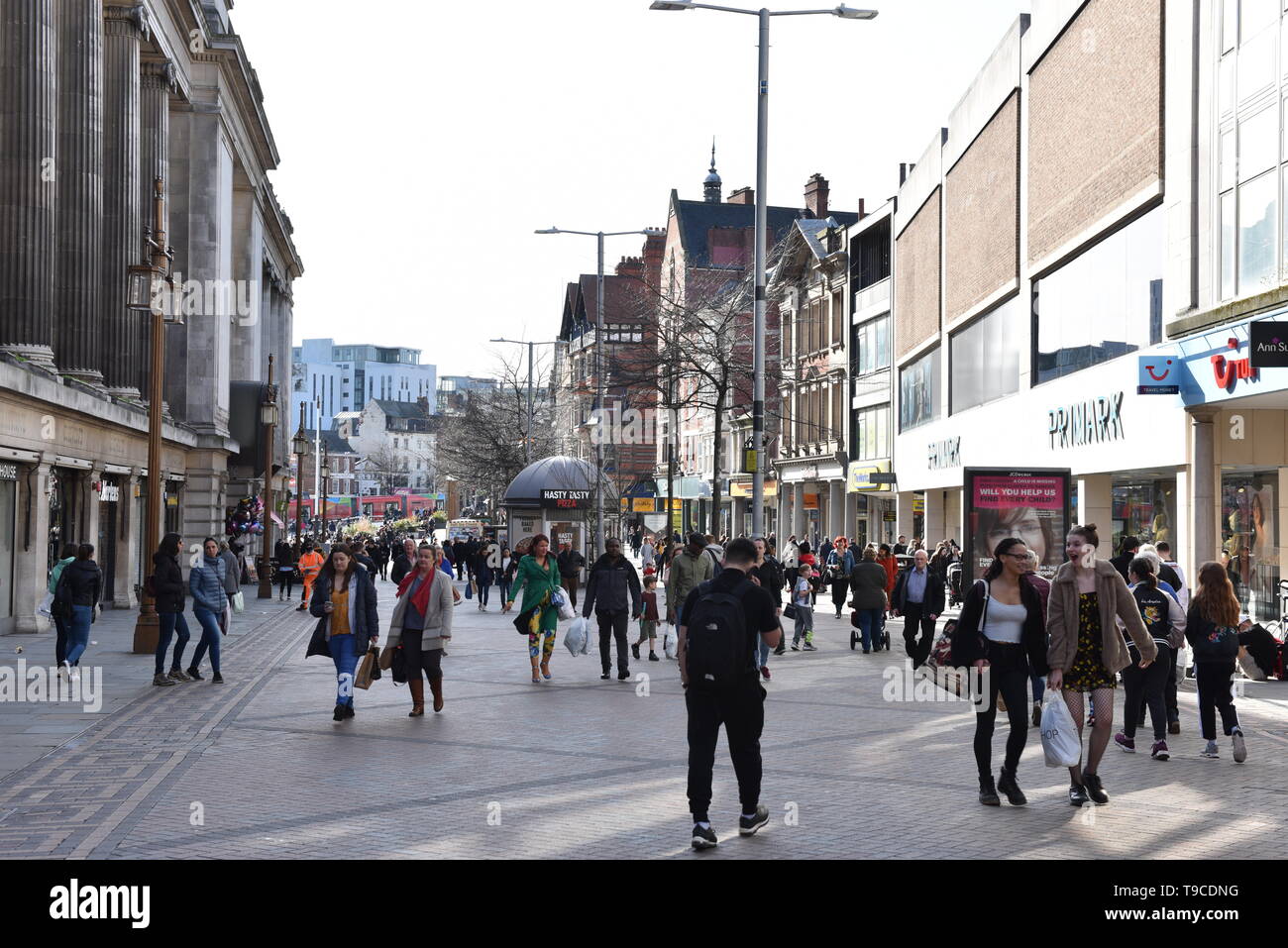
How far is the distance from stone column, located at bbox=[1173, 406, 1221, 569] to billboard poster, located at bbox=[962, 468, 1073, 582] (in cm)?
279

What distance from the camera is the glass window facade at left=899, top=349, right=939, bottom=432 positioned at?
42.2 metres

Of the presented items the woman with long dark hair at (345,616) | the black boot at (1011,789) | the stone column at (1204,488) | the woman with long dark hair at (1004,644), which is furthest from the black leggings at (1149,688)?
the stone column at (1204,488)

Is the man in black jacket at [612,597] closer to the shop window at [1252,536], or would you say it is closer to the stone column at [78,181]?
the shop window at [1252,536]

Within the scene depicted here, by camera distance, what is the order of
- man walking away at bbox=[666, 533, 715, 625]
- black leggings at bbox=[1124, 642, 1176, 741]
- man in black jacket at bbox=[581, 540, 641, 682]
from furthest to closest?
man walking away at bbox=[666, 533, 715, 625], man in black jacket at bbox=[581, 540, 641, 682], black leggings at bbox=[1124, 642, 1176, 741]

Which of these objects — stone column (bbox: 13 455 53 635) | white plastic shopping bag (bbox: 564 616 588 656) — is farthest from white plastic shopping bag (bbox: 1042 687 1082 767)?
stone column (bbox: 13 455 53 635)

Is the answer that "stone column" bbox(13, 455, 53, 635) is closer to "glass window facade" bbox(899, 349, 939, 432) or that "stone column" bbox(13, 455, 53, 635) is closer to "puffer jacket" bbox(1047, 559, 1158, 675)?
"puffer jacket" bbox(1047, 559, 1158, 675)

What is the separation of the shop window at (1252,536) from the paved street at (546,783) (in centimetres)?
597

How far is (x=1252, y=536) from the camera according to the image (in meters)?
21.8

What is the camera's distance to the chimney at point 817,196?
226ft

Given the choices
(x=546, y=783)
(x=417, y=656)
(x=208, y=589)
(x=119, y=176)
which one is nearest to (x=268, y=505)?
(x=119, y=176)

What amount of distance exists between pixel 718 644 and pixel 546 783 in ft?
8.18

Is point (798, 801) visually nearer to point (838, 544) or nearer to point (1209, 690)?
point (1209, 690)
